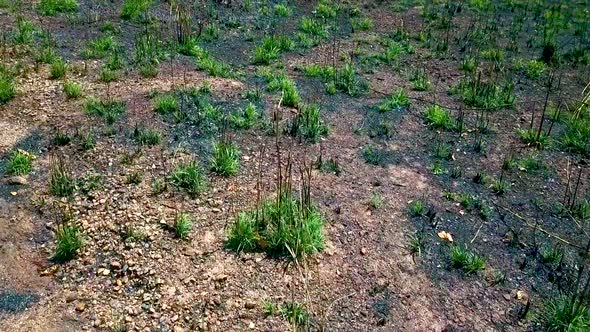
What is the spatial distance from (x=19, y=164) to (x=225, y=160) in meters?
2.14

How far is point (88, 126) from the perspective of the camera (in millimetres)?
6527

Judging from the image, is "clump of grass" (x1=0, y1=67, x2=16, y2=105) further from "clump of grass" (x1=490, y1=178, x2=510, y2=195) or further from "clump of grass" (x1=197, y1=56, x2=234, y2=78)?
"clump of grass" (x1=490, y1=178, x2=510, y2=195)

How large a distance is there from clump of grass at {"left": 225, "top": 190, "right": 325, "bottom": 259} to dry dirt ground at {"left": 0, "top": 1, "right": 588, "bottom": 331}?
0.36 ft

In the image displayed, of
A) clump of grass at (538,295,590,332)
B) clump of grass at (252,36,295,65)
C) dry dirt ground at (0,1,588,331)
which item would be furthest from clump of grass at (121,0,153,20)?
clump of grass at (538,295,590,332)

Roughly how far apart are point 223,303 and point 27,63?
523 centimetres

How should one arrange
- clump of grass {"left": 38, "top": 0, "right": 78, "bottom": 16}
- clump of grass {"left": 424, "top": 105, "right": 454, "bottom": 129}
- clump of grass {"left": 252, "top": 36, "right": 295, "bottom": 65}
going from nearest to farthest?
clump of grass {"left": 424, "top": 105, "right": 454, "bottom": 129}
clump of grass {"left": 252, "top": 36, "right": 295, "bottom": 65}
clump of grass {"left": 38, "top": 0, "right": 78, "bottom": 16}

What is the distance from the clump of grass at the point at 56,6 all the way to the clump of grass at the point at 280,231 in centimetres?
629

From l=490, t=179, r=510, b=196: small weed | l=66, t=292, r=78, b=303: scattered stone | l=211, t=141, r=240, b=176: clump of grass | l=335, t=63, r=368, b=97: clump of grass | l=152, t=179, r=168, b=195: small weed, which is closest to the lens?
l=66, t=292, r=78, b=303: scattered stone

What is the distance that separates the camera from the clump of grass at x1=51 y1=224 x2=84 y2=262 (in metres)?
4.80

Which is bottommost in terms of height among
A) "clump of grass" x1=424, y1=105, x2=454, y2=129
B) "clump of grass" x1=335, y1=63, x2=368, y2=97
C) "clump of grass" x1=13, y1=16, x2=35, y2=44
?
"clump of grass" x1=424, y1=105, x2=454, y2=129

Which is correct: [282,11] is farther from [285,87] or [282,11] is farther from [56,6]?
[56,6]

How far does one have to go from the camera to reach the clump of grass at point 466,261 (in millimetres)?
4936

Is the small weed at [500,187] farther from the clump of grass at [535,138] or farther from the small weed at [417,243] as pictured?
the small weed at [417,243]

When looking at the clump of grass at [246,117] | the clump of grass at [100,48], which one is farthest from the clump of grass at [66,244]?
the clump of grass at [100,48]
